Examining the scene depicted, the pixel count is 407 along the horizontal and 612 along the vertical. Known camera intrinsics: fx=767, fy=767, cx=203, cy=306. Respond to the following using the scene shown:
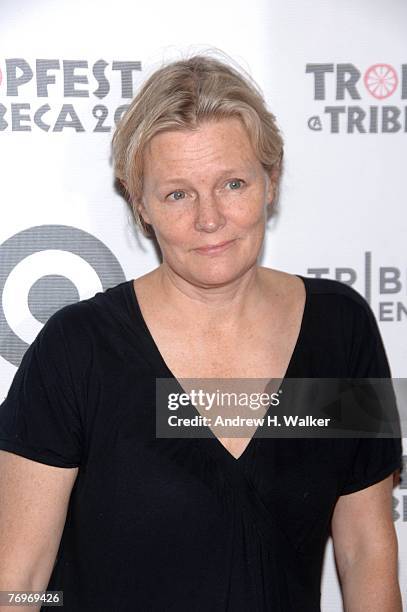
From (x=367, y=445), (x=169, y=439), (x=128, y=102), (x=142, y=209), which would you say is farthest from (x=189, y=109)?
(x=367, y=445)

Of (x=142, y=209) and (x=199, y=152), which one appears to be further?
(x=142, y=209)

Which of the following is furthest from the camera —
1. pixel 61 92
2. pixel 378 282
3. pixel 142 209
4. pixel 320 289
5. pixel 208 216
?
pixel 378 282

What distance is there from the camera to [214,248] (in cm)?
112

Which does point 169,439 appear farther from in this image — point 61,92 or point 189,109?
point 61,92

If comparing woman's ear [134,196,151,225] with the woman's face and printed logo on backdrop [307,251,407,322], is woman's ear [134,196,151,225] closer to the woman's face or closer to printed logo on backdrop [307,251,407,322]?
the woman's face

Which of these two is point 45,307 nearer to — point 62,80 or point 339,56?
point 62,80

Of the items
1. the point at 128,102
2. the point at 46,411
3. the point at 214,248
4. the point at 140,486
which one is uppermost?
the point at 128,102

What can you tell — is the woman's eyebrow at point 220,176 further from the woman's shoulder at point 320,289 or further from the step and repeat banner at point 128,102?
the step and repeat banner at point 128,102

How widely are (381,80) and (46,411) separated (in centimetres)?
90

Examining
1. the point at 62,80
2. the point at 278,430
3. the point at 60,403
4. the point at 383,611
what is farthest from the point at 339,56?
the point at 383,611

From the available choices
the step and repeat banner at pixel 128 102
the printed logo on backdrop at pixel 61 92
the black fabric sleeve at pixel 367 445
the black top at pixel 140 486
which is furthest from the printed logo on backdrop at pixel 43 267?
the black fabric sleeve at pixel 367 445

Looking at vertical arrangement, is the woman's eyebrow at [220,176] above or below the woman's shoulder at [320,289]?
above

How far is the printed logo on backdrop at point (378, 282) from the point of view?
5.03 ft

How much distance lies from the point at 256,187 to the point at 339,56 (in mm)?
484
